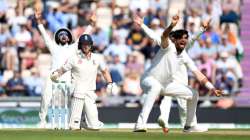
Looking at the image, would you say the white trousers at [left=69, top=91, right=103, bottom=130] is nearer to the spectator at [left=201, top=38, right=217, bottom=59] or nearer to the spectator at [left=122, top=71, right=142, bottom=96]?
the spectator at [left=122, top=71, right=142, bottom=96]

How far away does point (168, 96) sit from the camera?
683 inches

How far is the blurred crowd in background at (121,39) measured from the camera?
24.8 meters

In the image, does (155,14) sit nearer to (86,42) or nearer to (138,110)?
(138,110)

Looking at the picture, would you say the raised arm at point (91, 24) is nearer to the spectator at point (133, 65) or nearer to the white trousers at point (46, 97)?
the white trousers at point (46, 97)

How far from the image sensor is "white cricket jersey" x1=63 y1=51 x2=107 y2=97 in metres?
17.5

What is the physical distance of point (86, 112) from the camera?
17875 millimetres

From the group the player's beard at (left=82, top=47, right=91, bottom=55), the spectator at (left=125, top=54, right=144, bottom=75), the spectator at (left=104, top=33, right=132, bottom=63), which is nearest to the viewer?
the player's beard at (left=82, top=47, right=91, bottom=55)

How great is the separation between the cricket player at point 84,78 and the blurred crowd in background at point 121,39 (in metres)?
6.58

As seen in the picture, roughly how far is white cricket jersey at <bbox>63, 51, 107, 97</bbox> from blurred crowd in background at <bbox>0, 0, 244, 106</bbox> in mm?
6661

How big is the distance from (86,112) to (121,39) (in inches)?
314

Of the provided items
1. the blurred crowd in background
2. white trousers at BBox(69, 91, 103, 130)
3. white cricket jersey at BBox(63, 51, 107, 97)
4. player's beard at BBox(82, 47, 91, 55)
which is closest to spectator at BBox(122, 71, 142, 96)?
the blurred crowd in background

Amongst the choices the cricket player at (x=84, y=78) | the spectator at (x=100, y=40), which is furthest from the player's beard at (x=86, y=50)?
the spectator at (x=100, y=40)

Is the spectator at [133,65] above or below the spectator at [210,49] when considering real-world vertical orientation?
below

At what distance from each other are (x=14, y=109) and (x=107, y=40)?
368cm
